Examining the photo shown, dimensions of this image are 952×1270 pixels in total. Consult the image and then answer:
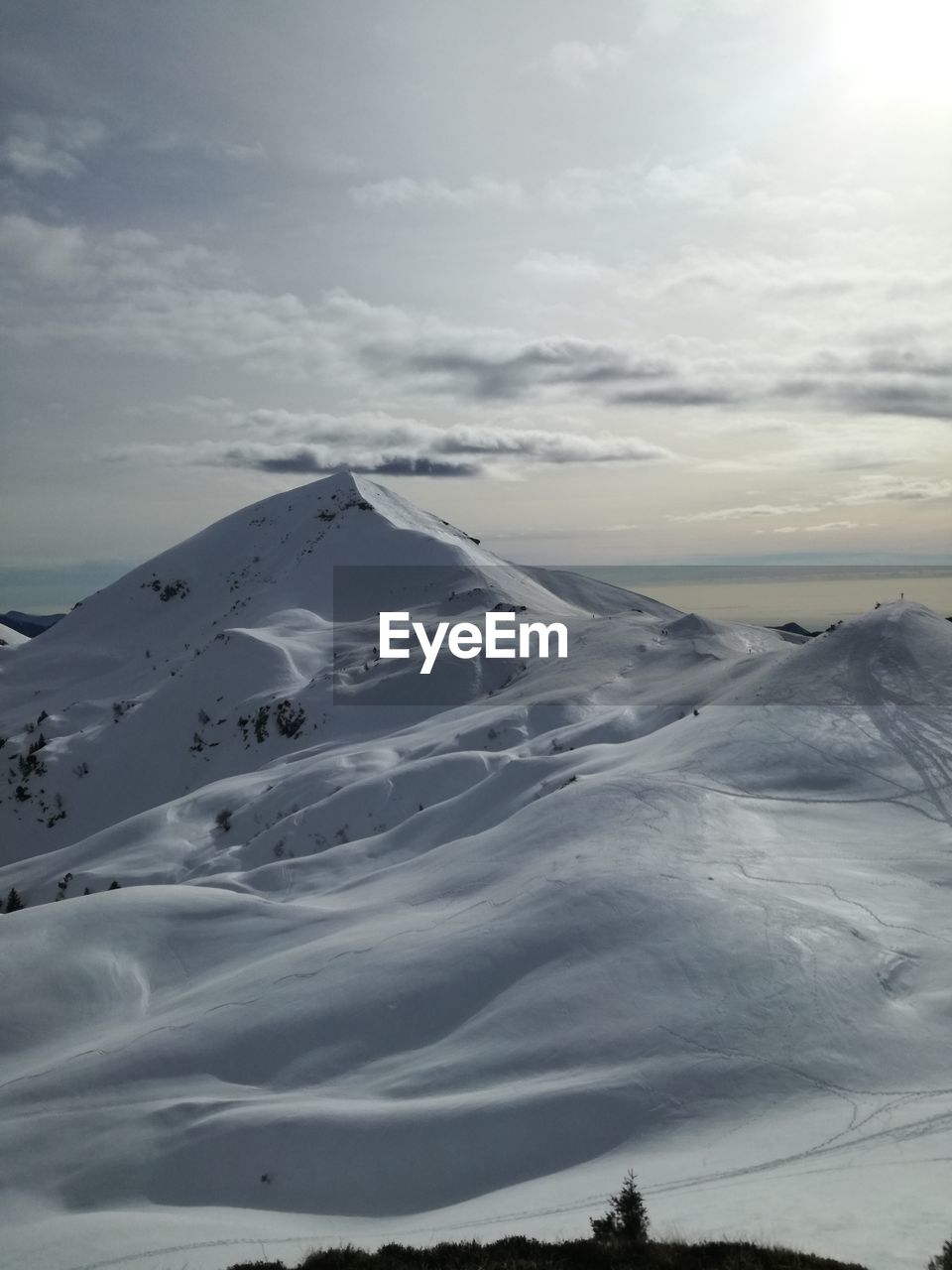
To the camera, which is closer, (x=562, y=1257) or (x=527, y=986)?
(x=562, y=1257)

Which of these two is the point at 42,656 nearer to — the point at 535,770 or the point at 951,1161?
the point at 535,770

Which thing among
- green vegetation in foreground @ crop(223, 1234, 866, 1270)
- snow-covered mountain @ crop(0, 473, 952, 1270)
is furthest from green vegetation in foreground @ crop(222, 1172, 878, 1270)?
snow-covered mountain @ crop(0, 473, 952, 1270)

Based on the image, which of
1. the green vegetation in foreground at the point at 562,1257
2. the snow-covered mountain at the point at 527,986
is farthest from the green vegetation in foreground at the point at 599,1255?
the snow-covered mountain at the point at 527,986

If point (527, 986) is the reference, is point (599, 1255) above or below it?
above

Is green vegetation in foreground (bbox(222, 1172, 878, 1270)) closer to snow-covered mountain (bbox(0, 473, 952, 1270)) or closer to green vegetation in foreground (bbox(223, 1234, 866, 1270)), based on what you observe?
green vegetation in foreground (bbox(223, 1234, 866, 1270))

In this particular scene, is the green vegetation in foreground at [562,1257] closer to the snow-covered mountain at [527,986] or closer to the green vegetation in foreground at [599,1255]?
the green vegetation in foreground at [599,1255]

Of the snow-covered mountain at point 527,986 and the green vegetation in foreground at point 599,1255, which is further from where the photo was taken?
the snow-covered mountain at point 527,986

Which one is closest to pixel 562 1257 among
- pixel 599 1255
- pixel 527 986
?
pixel 599 1255

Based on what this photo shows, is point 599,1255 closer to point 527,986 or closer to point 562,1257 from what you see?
point 562,1257
